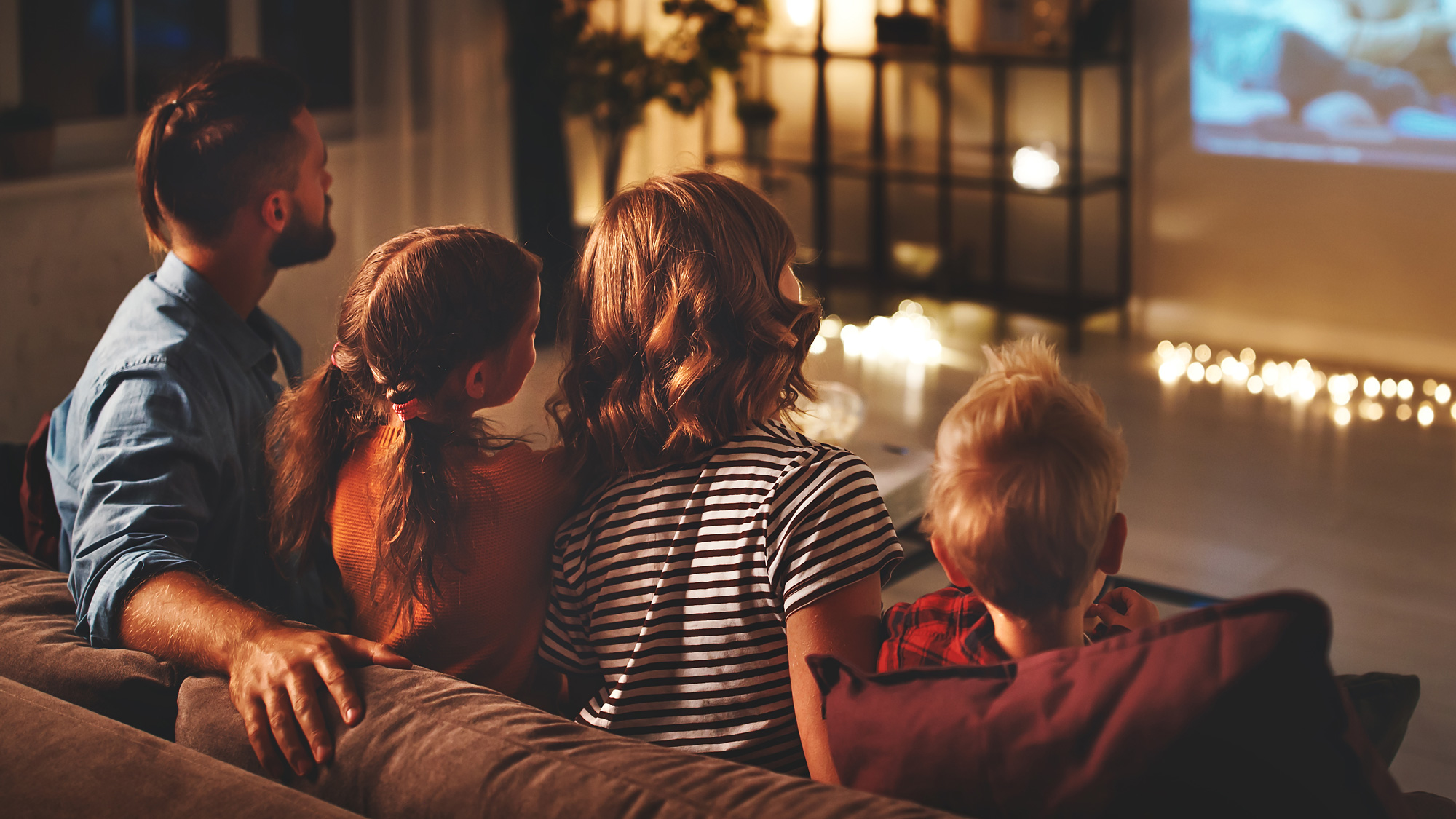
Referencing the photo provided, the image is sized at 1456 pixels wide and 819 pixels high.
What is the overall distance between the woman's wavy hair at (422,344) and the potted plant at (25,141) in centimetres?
279

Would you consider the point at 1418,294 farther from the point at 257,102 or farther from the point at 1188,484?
the point at 257,102

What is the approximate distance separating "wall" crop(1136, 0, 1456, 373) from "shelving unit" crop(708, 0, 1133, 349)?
0.43 ft

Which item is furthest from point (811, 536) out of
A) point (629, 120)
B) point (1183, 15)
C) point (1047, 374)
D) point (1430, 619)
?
point (1183, 15)

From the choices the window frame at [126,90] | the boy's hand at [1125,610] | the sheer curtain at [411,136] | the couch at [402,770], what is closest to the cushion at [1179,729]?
the couch at [402,770]

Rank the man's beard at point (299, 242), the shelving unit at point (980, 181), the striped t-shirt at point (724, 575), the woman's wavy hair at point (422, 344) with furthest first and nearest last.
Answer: the shelving unit at point (980, 181)
the man's beard at point (299, 242)
the woman's wavy hair at point (422, 344)
the striped t-shirt at point (724, 575)

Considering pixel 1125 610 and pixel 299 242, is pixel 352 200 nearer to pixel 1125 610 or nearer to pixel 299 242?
pixel 299 242

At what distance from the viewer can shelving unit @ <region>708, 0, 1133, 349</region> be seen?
4.84 metres

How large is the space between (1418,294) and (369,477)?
4201 mm

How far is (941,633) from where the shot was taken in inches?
42.1

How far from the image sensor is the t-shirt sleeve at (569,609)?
1.22 meters

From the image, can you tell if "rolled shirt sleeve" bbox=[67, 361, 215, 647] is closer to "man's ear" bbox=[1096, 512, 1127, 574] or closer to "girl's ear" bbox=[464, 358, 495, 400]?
"girl's ear" bbox=[464, 358, 495, 400]

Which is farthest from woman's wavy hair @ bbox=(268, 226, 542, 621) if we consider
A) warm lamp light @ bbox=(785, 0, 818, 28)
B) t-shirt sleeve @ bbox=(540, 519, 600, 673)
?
warm lamp light @ bbox=(785, 0, 818, 28)

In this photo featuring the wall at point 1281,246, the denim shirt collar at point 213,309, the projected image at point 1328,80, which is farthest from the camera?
the wall at point 1281,246

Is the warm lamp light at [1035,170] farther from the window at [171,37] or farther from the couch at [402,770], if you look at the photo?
the couch at [402,770]
